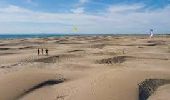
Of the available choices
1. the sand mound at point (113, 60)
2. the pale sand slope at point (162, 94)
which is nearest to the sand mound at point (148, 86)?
the pale sand slope at point (162, 94)

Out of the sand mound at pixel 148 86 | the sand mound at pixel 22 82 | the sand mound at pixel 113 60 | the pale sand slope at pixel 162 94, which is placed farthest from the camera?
the sand mound at pixel 113 60

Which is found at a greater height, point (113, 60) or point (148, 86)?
point (148, 86)

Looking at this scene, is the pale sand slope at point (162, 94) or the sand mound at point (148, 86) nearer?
the pale sand slope at point (162, 94)

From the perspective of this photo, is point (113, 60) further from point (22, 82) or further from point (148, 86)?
point (22, 82)

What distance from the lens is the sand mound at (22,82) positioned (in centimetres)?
1157

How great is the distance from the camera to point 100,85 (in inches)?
476

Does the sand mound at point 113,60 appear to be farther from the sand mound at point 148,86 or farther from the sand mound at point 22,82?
the sand mound at point 148,86

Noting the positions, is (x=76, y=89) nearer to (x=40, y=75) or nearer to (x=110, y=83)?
(x=110, y=83)

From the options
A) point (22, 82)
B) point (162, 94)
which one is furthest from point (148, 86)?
point (22, 82)

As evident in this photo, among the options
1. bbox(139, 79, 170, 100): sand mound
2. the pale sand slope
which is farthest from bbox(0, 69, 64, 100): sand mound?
the pale sand slope

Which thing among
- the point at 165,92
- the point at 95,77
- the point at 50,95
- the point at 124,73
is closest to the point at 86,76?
the point at 95,77

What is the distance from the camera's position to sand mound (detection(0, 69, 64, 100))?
38.0ft

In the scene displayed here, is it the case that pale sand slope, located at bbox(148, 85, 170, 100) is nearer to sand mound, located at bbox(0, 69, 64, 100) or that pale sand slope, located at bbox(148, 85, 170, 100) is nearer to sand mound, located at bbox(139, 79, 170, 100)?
sand mound, located at bbox(139, 79, 170, 100)

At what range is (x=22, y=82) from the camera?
42.0ft
